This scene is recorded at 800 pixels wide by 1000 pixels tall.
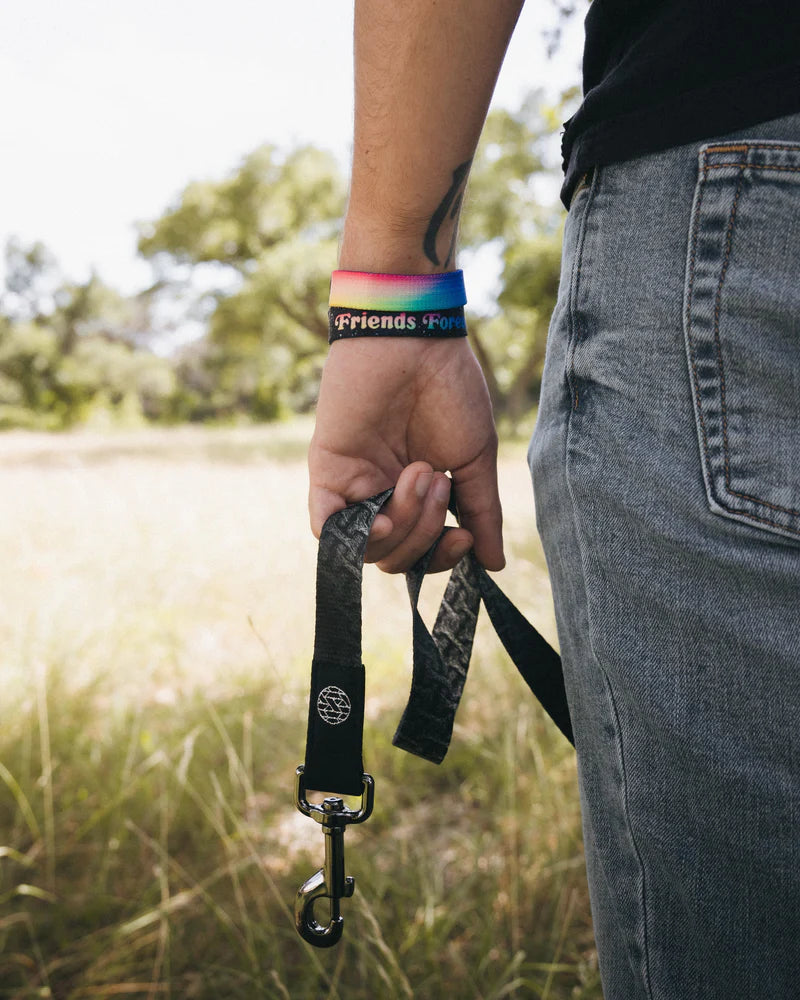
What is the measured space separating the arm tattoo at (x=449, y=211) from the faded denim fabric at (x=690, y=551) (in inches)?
7.5

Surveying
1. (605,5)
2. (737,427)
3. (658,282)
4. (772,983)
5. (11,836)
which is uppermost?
(605,5)

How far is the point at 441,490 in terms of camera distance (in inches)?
36.6

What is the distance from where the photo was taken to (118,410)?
110 ft

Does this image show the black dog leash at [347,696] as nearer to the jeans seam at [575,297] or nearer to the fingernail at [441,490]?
the fingernail at [441,490]

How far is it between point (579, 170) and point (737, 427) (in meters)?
0.29

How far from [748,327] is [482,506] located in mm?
485

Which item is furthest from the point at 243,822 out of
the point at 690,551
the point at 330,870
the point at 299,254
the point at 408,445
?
the point at 299,254

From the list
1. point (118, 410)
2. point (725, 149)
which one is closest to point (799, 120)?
point (725, 149)

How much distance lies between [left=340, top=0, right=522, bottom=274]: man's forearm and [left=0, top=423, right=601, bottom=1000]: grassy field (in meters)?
0.69

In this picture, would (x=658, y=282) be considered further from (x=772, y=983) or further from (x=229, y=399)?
(x=229, y=399)

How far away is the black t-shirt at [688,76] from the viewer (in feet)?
1.85

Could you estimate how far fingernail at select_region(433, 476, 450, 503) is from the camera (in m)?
0.93

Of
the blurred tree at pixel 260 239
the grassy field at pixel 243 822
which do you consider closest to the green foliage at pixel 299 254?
the blurred tree at pixel 260 239

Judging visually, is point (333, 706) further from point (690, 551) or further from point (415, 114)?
point (415, 114)
